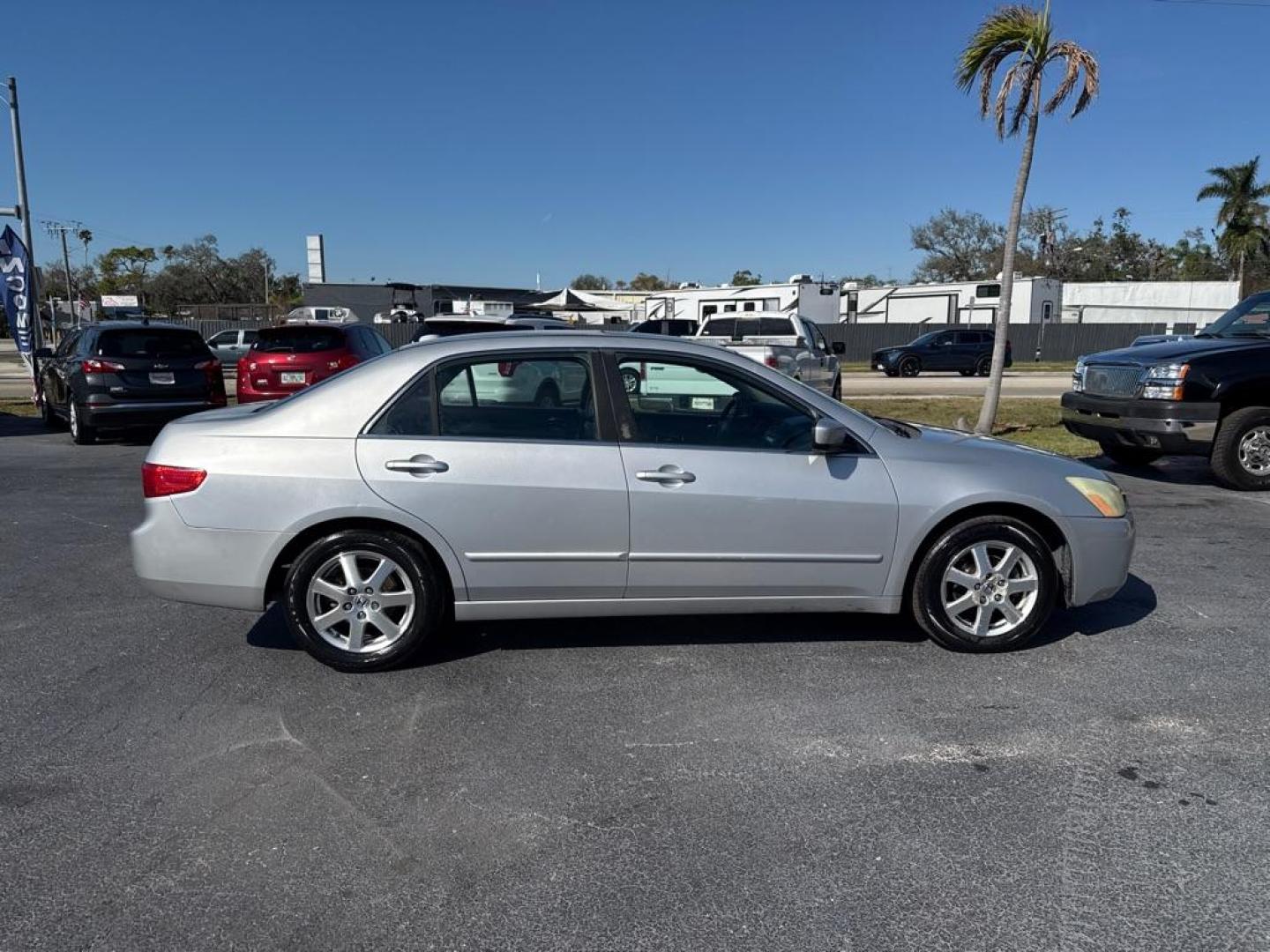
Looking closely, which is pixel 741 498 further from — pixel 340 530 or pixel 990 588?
pixel 340 530

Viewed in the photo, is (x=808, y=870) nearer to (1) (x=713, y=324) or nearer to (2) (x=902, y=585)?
(2) (x=902, y=585)

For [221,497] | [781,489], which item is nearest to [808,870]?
[781,489]

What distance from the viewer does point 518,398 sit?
4504 millimetres

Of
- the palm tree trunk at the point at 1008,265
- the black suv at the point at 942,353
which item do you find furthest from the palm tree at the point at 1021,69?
the black suv at the point at 942,353

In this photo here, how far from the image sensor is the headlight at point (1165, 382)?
8500 mm

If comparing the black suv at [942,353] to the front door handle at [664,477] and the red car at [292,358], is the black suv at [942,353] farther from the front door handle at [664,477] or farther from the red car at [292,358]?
the front door handle at [664,477]

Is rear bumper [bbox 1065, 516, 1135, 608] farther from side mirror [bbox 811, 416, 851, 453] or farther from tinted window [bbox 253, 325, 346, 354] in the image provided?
tinted window [bbox 253, 325, 346, 354]

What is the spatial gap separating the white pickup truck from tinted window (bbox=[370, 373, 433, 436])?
941cm

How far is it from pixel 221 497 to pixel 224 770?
130 centimetres

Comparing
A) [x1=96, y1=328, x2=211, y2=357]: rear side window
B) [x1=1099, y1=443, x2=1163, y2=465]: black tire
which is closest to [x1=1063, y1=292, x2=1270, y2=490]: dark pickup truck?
[x1=1099, y1=443, x2=1163, y2=465]: black tire

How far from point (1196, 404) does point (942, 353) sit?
2304 cm

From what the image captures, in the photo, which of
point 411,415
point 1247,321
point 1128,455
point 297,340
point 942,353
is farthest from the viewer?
point 942,353

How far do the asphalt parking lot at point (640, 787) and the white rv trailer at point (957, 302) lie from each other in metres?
35.9

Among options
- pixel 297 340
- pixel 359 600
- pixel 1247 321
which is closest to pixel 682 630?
pixel 359 600
